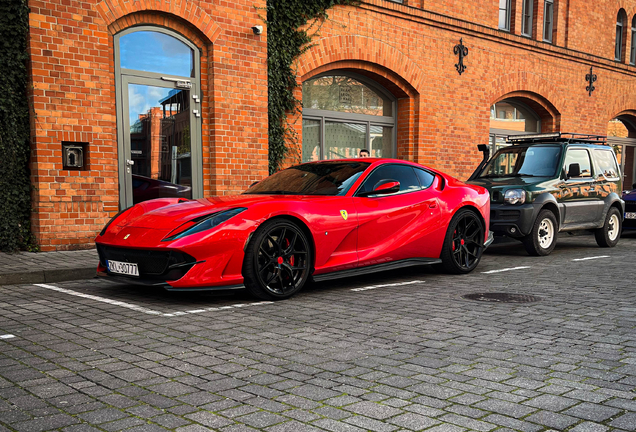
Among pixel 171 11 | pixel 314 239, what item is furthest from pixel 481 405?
pixel 171 11

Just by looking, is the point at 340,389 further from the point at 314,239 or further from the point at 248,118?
the point at 248,118

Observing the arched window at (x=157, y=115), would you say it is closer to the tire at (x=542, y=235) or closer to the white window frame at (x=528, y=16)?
the tire at (x=542, y=235)

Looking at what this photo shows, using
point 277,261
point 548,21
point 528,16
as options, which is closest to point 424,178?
point 277,261

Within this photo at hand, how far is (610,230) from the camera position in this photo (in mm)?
11805

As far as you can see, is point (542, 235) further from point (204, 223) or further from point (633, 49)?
point (633, 49)

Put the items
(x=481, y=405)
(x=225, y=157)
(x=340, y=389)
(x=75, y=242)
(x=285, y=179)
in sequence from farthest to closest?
1. (x=225, y=157)
2. (x=75, y=242)
3. (x=285, y=179)
4. (x=340, y=389)
5. (x=481, y=405)

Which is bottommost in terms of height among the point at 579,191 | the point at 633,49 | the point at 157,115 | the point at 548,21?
the point at 579,191

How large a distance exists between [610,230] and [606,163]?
4.31 feet

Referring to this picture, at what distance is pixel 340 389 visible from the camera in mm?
3426

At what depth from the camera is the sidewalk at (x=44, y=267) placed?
7.26 m

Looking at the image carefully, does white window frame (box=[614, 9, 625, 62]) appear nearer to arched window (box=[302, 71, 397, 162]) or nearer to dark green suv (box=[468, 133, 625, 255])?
arched window (box=[302, 71, 397, 162])

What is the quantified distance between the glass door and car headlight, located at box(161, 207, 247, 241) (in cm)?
517

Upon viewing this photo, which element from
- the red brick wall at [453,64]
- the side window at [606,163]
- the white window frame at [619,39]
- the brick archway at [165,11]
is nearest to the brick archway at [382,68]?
the red brick wall at [453,64]

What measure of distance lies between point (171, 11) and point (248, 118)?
7.80ft
